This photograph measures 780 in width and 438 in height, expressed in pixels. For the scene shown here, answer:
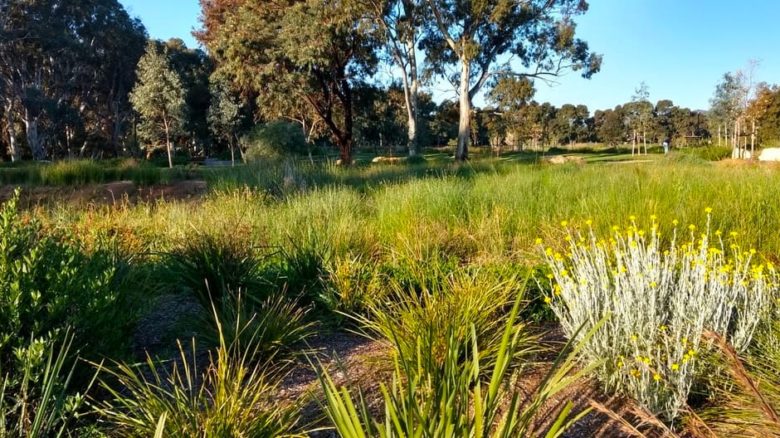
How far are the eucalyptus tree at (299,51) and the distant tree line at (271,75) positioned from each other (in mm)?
57

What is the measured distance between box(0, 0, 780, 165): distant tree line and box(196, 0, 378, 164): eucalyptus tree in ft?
0.19

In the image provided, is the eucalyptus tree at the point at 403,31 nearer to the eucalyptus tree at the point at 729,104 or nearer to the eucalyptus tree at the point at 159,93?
the eucalyptus tree at the point at 159,93

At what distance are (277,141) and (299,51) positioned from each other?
370 cm

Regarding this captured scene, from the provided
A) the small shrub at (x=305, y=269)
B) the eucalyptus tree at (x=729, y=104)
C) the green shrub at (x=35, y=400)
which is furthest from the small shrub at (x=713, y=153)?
the green shrub at (x=35, y=400)

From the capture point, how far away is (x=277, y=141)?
1803 cm

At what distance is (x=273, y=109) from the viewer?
22.1 m

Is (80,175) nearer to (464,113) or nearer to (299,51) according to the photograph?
(299,51)

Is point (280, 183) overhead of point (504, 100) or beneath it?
beneath

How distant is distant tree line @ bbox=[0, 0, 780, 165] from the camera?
19.8 m

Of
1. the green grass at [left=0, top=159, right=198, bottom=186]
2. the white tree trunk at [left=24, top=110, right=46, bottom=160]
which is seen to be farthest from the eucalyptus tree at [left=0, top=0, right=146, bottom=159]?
the green grass at [left=0, top=159, right=198, bottom=186]

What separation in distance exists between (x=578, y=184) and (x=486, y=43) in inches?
736

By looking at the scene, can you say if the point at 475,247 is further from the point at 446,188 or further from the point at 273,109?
the point at 273,109

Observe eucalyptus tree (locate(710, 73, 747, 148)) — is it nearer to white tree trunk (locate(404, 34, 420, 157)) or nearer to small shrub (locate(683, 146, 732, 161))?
small shrub (locate(683, 146, 732, 161))

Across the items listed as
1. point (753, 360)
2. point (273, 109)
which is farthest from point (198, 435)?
point (273, 109)
